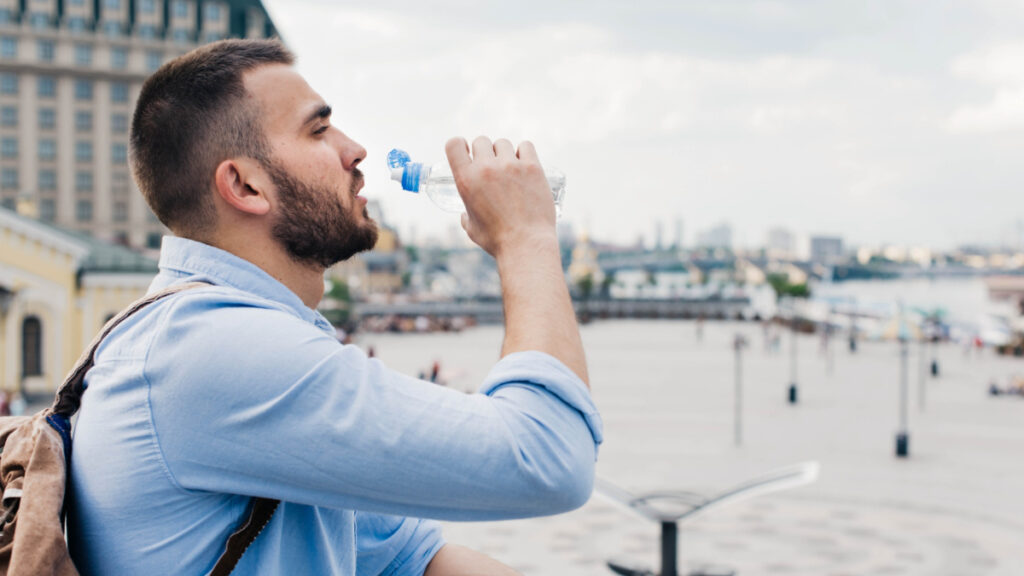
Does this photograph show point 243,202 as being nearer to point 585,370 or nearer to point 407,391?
point 407,391

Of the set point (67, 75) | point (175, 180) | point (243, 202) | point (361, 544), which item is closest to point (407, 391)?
point (243, 202)

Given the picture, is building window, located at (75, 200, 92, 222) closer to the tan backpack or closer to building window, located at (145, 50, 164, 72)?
building window, located at (145, 50, 164, 72)

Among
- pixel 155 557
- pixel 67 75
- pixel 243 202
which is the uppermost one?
pixel 67 75

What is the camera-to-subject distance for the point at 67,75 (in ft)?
240

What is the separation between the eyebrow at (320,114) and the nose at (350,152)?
0.18ft

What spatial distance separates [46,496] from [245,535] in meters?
0.30

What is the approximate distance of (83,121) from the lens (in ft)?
242

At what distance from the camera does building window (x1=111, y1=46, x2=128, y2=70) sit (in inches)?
2867

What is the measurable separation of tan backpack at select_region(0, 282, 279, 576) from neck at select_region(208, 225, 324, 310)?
138 mm

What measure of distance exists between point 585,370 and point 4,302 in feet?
97.8

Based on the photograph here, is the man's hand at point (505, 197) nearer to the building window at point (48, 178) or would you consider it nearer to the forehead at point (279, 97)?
the forehead at point (279, 97)

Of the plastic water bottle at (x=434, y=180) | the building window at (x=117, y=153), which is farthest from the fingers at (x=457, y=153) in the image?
the building window at (x=117, y=153)

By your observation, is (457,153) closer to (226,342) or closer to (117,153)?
(226,342)

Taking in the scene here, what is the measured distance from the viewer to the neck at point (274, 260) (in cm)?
170
